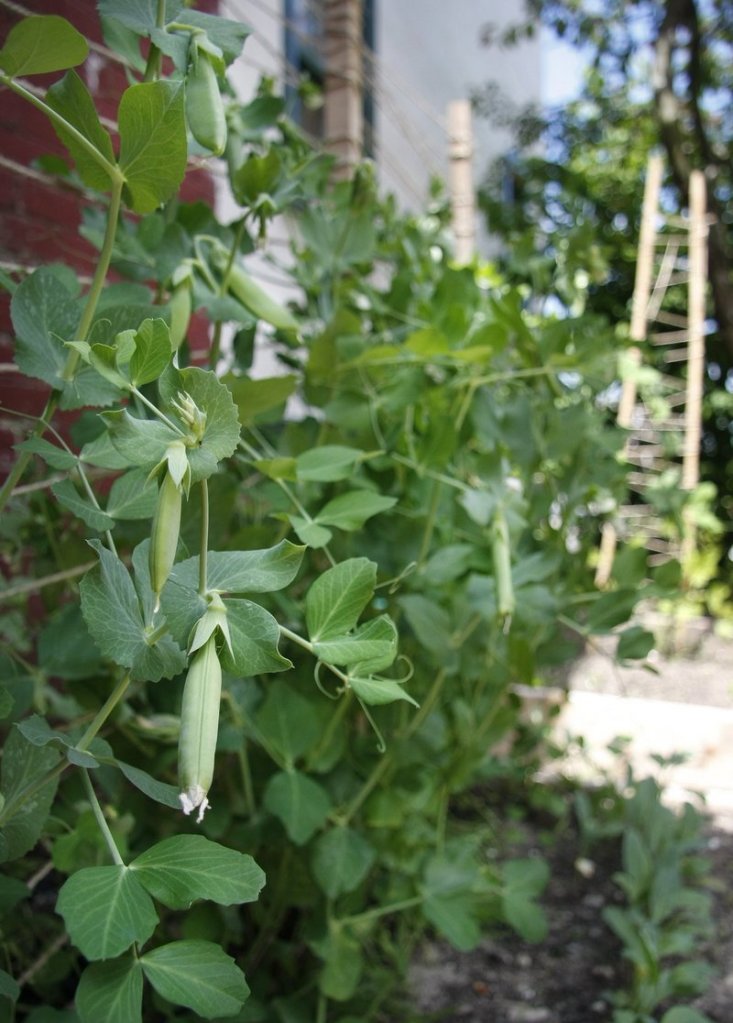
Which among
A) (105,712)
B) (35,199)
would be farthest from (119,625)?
(35,199)

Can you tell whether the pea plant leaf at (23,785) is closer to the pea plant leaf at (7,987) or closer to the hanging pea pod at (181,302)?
the pea plant leaf at (7,987)

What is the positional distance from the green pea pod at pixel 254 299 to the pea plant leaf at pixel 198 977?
0.45 m

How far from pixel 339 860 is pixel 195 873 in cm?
41

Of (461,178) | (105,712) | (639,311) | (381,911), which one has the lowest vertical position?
(381,911)

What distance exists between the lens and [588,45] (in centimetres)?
561

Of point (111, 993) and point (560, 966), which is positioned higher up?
point (111, 993)

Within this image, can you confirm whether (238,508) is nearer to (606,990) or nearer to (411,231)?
(411,231)

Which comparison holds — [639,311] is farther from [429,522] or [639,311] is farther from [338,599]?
[338,599]

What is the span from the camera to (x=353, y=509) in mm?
643

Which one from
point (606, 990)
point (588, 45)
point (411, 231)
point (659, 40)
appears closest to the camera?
point (411, 231)

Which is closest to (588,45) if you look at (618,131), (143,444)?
(618,131)

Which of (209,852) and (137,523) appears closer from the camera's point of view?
(209,852)

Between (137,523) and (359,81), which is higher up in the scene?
(359,81)

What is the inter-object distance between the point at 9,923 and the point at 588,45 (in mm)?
6146
